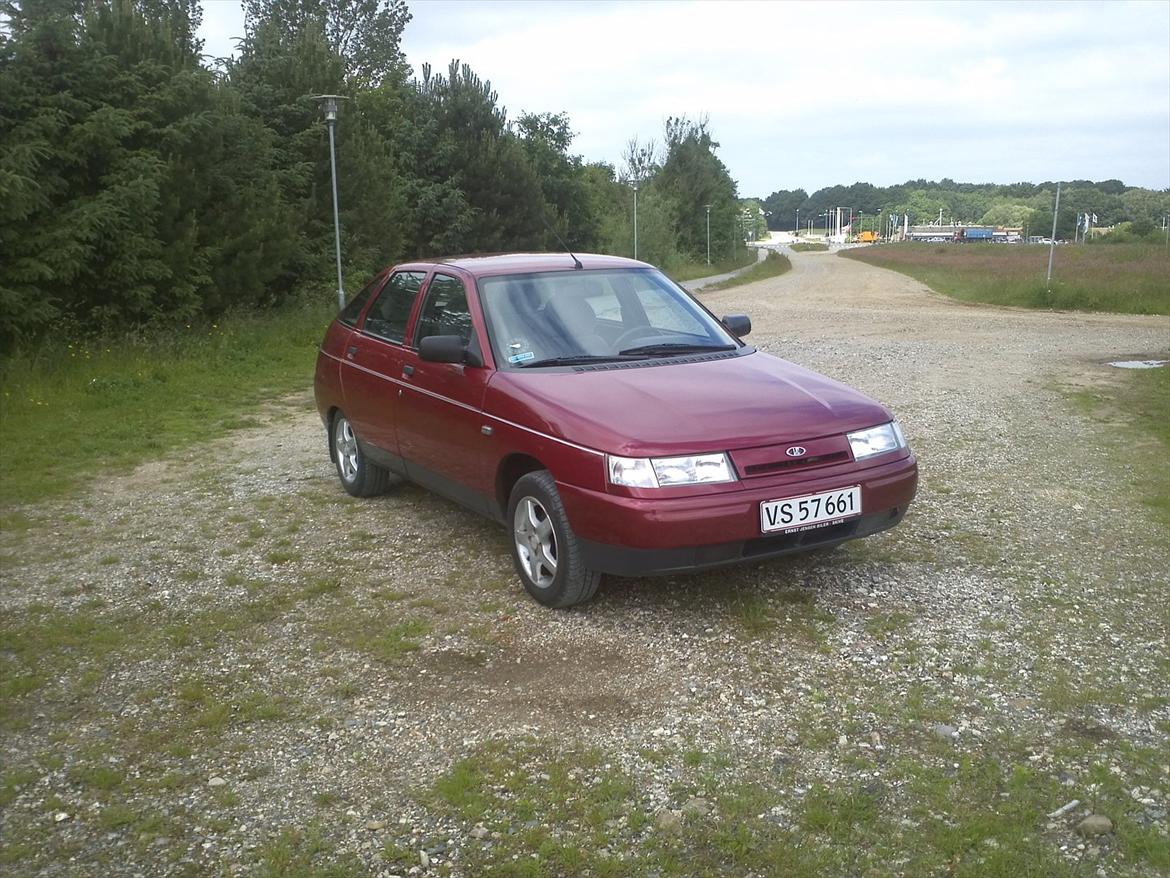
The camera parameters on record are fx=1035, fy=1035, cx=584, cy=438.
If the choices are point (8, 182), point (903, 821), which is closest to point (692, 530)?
point (903, 821)

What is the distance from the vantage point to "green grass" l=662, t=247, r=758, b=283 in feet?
159

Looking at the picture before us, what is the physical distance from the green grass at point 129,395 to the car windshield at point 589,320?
4207 millimetres

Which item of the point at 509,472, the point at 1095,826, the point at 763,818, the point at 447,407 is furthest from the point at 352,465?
the point at 1095,826

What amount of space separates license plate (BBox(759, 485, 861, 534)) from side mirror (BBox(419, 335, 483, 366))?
1.80 meters

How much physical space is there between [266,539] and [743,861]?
420 centimetres

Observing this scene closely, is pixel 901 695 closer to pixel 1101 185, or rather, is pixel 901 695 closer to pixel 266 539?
pixel 266 539

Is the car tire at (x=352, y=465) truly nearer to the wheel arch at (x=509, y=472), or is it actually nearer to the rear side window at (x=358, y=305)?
the rear side window at (x=358, y=305)

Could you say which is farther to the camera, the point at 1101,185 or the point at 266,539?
the point at 1101,185

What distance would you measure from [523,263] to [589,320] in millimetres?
726

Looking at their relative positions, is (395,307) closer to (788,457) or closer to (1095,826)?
(788,457)

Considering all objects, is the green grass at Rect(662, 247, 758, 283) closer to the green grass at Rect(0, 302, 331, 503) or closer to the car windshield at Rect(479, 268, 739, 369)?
the green grass at Rect(0, 302, 331, 503)

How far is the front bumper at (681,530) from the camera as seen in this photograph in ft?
14.5

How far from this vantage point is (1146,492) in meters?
7.20

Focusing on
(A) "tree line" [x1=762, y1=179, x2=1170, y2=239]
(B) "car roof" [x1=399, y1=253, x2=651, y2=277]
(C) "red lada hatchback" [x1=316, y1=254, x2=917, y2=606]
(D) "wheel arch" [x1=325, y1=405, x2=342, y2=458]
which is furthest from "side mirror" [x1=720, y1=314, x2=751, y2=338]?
(A) "tree line" [x1=762, y1=179, x2=1170, y2=239]
